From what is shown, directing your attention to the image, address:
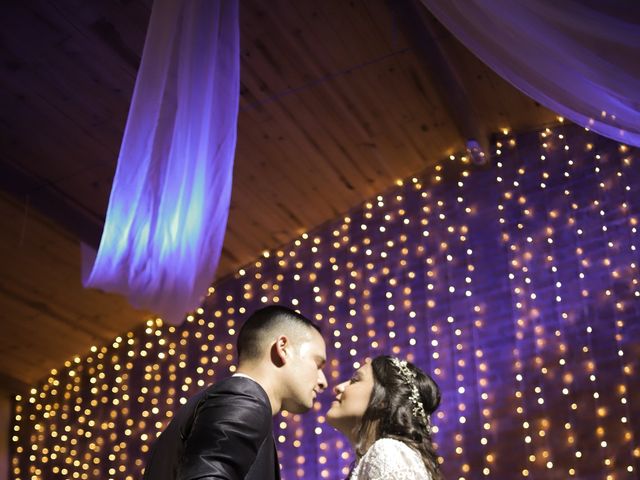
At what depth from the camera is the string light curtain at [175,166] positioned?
269 cm

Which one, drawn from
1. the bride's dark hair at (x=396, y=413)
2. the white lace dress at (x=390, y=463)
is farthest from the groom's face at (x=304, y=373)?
the bride's dark hair at (x=396, y=413)

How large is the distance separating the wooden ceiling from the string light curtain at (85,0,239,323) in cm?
140

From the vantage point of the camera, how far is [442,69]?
16.8ft

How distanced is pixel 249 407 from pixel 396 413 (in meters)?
1.59

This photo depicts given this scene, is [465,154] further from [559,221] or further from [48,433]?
[48,433]

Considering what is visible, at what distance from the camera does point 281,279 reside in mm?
6105

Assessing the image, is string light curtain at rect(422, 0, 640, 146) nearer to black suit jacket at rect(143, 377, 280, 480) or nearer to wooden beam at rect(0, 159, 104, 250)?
black suit jacket at rect(143, 377, 280, 480)

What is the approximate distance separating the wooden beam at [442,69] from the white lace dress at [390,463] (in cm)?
225

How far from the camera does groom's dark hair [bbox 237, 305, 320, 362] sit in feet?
7.20

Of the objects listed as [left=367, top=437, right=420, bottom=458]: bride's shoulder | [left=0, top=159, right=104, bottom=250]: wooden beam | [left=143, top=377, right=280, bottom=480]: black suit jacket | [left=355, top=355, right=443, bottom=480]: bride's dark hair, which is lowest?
[left=143, top=377, right=280, bottom=480]: black suit jacket

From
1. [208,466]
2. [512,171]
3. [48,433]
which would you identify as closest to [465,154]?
[512,171]

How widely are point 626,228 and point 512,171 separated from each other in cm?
77

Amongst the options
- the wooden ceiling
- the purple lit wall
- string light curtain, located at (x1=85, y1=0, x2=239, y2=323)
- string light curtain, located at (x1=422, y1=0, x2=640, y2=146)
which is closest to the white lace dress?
string light curtain, located at (x1=85, y1=0, x2=239, y2=323)

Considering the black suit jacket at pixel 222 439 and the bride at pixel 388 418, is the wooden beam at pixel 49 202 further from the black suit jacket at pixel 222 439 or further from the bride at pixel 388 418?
the black suit jacket at pixel 222 439
